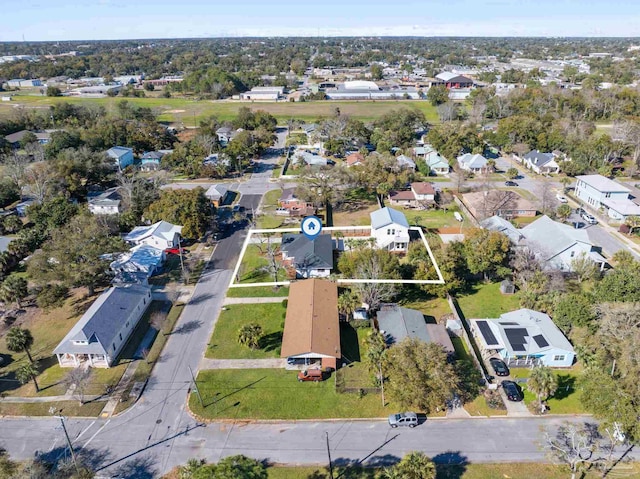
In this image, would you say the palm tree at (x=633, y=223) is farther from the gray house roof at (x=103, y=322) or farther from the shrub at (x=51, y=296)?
the shrub at (x=51, y=296)

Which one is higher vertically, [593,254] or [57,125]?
[57,125]

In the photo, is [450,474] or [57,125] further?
[57,125]

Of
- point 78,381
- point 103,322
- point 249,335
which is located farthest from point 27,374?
point 249,335

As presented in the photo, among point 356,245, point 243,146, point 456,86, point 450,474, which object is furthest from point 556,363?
point 456,86

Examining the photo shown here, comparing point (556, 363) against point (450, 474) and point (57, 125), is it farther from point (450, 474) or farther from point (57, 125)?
point (57, 125)

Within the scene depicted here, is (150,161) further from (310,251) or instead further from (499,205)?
(499,205)

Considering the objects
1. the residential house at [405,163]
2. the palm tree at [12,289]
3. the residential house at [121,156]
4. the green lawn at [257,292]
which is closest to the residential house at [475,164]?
the residential house at [405,163]
